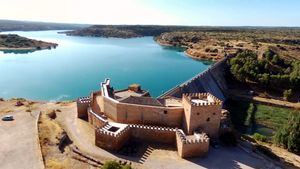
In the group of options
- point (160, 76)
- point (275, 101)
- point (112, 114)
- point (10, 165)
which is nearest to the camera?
point (10, 165)

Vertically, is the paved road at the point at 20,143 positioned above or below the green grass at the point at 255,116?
above

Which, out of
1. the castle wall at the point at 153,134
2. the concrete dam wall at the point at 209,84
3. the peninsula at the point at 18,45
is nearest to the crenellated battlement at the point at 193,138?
the castle wall at the point at 153,134

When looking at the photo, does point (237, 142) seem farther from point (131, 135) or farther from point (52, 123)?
point (52, 123)

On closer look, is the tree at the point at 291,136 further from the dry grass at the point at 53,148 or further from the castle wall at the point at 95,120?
the dry grass at the point at 53,148

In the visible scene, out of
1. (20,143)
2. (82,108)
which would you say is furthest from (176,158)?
(20,143)

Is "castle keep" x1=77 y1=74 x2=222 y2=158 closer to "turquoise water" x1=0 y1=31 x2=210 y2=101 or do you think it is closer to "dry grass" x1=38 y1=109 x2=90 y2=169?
"dry grass" x1=38 y1=109 x2=90 y2=169

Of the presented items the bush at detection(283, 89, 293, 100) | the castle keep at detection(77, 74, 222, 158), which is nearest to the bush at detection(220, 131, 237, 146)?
the castle keep at detection(77, 74, 222, 158)

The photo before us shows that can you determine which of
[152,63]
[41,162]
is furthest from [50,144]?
[152,63]
